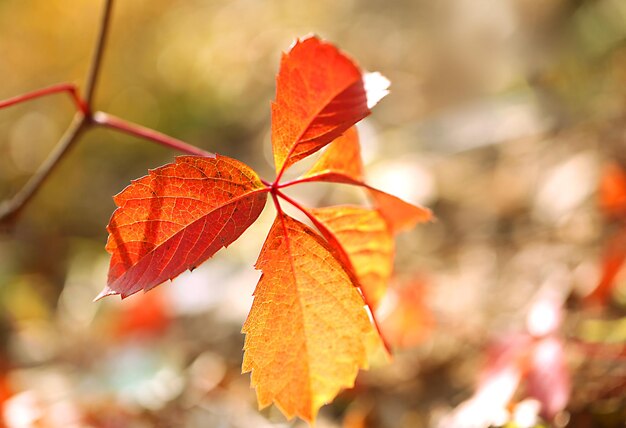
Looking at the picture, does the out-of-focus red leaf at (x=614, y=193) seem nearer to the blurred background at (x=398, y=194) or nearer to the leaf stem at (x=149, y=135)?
the blurred background at (x=398, y=194)

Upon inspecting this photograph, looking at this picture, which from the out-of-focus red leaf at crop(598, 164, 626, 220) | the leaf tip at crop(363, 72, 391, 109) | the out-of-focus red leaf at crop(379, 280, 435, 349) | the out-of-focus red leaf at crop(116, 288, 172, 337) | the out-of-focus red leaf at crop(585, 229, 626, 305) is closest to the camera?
the leaf tip at crop(363, 72, 391, 109)

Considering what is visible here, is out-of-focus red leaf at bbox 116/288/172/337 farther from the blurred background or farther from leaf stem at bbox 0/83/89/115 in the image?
leaf stem at bbox 0/83/89/115

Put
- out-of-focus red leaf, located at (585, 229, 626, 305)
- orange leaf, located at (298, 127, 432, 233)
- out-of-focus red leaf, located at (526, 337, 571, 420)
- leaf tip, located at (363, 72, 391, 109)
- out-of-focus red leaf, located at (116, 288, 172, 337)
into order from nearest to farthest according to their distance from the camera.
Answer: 1. leaf tip, located at (363, 72, 391, 109)
2. orange leaf, located at (298, 127, 432, 233)
3. out-of-focus red leaf, located at (526, 337, 571, 420)
4. out-of-focus red leaf, located at (585, 229, 626, 305)
5. out-of-focus red leaf, located at (116, 288, 172, 337)

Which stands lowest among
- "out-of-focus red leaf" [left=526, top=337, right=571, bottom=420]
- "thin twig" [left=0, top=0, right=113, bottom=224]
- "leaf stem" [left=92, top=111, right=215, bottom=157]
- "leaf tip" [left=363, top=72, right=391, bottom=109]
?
"out-of-focus red leaf" [left=526, top=337, right=571, bottom=420]

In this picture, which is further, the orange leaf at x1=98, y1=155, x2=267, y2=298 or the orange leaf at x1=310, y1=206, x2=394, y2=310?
the orange leaf at x1=310, y1=206, x2=394, y2=310

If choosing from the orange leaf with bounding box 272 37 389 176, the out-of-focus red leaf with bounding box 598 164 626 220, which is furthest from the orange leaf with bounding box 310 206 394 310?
the out-of-focus red leaf with bounding box 598 164 626 220

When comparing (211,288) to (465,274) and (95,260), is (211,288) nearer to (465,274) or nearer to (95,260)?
(95,260)
